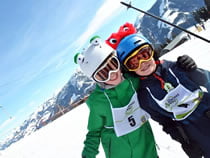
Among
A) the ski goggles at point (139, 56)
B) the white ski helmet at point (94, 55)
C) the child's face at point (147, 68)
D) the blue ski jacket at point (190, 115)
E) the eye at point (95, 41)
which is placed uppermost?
the eye at point (95, 41)

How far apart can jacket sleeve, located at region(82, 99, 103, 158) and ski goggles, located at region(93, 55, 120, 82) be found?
0.41 meters

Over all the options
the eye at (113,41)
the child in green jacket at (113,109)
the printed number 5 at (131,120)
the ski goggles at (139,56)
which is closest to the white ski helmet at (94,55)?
the child in green jacket at (113,109)

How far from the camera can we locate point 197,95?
2.41m

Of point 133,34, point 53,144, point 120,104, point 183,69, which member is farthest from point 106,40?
point 53,144

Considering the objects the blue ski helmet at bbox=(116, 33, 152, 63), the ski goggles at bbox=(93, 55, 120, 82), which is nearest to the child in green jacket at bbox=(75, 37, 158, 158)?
the ski goggles at bbox=(93, 55, 120, 82)

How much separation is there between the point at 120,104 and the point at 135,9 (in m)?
2.64

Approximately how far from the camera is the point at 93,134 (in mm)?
2861

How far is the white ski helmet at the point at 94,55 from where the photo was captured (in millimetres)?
2711

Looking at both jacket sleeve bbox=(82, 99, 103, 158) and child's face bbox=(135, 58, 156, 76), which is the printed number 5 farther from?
child's face bbox=(135, 58, 156, 76)

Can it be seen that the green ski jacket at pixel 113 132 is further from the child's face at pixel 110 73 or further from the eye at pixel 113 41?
the eye at pixel 113 41

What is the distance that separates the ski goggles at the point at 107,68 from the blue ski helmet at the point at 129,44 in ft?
0.26

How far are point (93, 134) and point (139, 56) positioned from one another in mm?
1122

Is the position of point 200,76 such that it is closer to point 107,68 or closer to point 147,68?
point 147,68

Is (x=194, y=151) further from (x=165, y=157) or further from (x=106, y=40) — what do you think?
(x=106, y=40)
